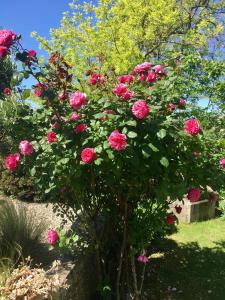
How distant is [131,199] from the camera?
386 centimetres

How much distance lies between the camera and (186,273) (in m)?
5.25

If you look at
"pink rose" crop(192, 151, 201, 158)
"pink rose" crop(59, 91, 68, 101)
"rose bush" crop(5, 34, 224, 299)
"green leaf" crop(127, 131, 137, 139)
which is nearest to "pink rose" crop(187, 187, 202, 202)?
"rose bush" crop(5, 34, 224, 299)

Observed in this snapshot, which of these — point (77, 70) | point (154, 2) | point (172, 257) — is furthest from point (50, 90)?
point (154, 2)

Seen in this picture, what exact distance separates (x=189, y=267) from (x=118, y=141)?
11.2 feet

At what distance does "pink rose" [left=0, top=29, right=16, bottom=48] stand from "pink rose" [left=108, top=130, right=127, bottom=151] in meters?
1.15

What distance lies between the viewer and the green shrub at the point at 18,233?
3.70 m

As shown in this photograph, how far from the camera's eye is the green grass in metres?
4.75

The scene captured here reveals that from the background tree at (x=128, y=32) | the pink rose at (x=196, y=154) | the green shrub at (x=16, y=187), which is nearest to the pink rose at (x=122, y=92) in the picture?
the pink rose at (x=196, y=154)

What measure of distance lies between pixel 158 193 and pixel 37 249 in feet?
5.17

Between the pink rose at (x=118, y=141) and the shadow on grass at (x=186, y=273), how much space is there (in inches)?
106

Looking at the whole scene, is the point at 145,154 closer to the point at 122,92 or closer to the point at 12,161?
the point at 122,92

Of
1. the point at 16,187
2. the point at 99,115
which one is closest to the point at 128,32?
the point at 16,187

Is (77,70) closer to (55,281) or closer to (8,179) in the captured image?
(8,179)

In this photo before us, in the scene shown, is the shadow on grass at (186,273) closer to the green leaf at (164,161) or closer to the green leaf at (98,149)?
the green leaf at (164,161)
